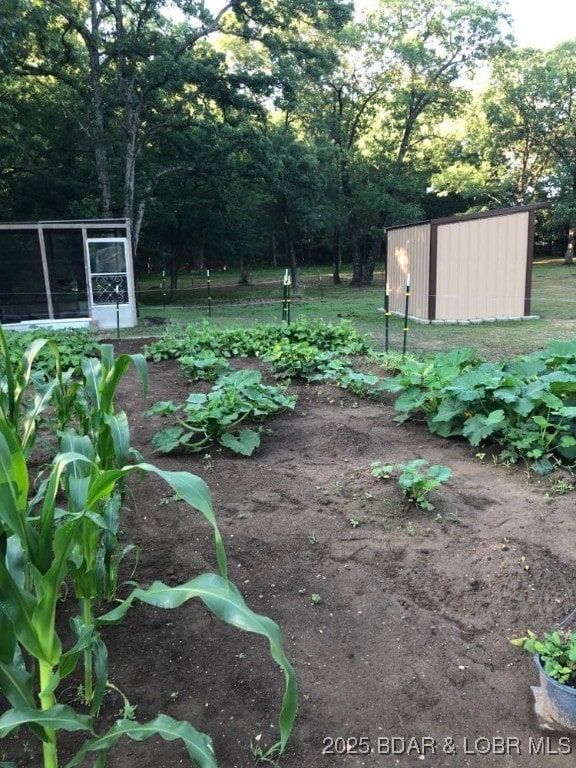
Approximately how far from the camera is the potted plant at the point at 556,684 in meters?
1.69

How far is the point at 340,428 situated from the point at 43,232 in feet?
34.3

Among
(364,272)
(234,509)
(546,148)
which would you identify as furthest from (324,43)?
(234,509)

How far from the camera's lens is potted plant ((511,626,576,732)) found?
5.54 ft

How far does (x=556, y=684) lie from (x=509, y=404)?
235 centimetres

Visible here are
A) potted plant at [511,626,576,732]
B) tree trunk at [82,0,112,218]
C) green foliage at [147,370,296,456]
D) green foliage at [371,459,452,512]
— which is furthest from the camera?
tree trunk at [82,0,112,218]

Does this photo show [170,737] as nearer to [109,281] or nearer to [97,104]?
[109,281]

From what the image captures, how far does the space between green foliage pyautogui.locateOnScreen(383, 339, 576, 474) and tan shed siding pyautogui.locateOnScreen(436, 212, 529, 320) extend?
26.3 feet

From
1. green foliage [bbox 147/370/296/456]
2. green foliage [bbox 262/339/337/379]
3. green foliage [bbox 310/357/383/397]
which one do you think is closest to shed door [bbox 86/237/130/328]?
green foliage [bbox 262/339/337/379]

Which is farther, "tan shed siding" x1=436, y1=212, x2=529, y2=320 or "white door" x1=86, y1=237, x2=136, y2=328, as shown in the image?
"white door" x1=86, y1=237, x2=136, y2=328

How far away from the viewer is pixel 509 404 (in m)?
3.83

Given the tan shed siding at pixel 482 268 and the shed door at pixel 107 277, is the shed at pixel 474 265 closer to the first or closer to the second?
the tan shed siding at pixel 482 268

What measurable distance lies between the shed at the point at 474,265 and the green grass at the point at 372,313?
516 mm

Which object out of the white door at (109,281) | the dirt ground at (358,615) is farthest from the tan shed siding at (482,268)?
the dirt ground at (358,615)

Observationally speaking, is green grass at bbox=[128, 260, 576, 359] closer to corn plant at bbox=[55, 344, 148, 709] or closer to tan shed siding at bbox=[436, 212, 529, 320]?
tan shed siding at bbox=[436, 212, 529, 320]
